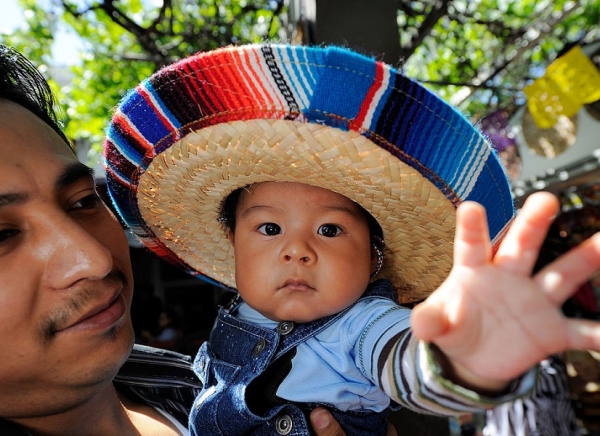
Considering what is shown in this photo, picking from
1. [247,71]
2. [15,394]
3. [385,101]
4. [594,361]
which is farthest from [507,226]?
[594,361]

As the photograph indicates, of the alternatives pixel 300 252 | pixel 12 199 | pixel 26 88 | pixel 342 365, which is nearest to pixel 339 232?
pixel 300 252

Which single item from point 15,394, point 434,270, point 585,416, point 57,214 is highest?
point 57,214

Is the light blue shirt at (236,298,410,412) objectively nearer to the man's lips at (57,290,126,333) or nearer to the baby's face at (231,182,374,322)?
the baby's face at (231,182,374,322)

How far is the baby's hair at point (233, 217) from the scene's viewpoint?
1.88 m

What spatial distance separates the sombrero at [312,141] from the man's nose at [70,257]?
0.33 metres

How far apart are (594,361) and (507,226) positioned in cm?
662

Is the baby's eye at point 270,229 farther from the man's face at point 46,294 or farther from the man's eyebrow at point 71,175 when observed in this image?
the man's eyebrow at point 71,175

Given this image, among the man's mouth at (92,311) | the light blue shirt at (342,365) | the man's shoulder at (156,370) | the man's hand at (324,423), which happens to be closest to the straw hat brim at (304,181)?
the light blue shirt at (342,365)

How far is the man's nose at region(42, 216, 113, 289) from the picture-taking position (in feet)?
4.72

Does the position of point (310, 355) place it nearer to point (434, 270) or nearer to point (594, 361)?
point (434, 270)

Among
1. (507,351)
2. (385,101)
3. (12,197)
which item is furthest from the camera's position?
(12,197)

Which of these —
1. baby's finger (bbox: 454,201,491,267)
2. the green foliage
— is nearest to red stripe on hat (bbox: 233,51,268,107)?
baby's finger (bbox: 454,201,491,267)

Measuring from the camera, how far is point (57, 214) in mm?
1510

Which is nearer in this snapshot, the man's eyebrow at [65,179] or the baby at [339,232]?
the baby at [339,232]
